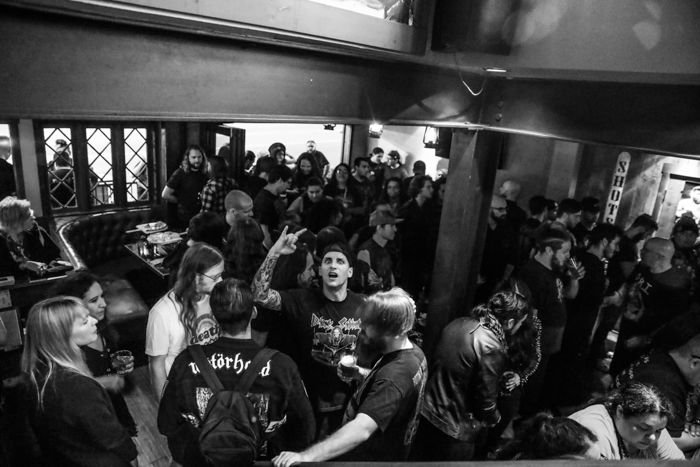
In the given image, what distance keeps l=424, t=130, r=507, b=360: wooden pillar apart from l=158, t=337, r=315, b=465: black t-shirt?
1929 millimetres

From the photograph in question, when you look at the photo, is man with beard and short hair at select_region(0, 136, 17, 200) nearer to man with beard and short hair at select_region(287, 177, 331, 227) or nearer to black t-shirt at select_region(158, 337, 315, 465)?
man with beard and short hair at select_region(287, 177, 331, 227)

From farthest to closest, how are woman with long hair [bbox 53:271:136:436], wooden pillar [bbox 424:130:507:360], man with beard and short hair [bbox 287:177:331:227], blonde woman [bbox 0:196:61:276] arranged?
man with beard and short hair [bbox 287:177:331:227] < blonde woman [bbox 0:196:61:276] < wooden pillar [bbox 424:130:507:360] < woman with long hair [bbox 53:271:136:436]

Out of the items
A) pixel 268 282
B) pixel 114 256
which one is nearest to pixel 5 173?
pixel 114 256

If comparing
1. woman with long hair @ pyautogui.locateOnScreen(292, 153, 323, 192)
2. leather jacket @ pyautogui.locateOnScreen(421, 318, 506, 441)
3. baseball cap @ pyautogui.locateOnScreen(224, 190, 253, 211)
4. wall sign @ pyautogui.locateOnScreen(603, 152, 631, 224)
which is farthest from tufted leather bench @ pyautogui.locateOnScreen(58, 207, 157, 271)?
wall sign @ pyautogui.locateOnScreen(603, 152, 631, 224)

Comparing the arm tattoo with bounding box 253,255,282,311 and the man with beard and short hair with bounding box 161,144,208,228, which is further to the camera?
the man with beard and short hair with bounding box 161,144,208,228

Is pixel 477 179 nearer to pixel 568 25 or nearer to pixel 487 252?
pixel 568 25

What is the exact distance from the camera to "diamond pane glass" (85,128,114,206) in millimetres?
8320

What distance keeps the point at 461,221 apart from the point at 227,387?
229 centimetres

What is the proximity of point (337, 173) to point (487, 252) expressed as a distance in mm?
2947

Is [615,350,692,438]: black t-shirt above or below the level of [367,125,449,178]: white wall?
below

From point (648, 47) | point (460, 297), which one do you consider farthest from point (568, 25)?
point (460, 297)

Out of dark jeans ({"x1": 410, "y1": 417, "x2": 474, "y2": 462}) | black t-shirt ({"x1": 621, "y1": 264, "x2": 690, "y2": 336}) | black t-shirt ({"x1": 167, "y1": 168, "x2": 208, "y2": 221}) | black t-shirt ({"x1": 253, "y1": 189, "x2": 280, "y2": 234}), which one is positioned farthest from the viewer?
black t-shirt ({"x1": 167, "y1": 168, "x2": 208, "y2": 221})

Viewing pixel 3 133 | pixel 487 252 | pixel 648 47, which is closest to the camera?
pixel 648 47

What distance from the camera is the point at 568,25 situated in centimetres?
254
